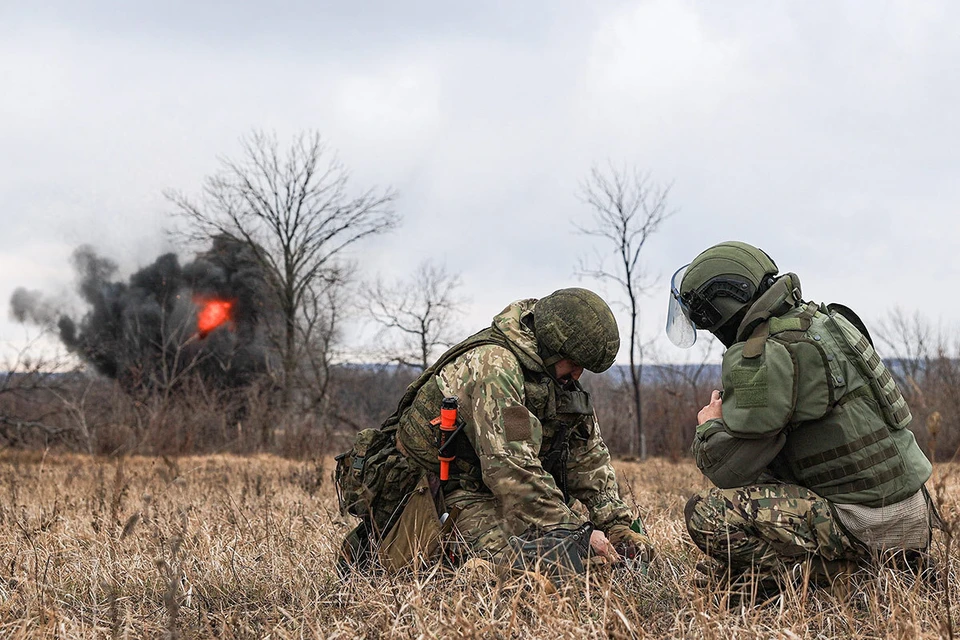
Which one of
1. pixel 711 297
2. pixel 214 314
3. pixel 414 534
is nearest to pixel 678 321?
pixel 711 297

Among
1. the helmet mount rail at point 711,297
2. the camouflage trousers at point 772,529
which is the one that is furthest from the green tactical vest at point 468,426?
the camouflage trousers at point 772,529

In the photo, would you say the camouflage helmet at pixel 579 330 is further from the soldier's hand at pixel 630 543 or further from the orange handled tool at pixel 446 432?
the soldier's hand at pixel 630 543

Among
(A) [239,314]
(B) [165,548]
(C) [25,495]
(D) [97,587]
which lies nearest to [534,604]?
(D) [97,587]

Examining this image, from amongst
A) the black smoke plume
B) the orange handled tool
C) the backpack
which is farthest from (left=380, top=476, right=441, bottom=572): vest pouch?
the black smoke plume

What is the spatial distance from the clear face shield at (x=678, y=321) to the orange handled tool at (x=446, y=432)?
1.18m

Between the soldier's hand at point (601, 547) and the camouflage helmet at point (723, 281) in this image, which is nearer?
the camouflage helmet at point (723, 281)

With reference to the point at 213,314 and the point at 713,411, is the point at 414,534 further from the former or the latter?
the point at 213,314

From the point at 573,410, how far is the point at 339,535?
1972 mm

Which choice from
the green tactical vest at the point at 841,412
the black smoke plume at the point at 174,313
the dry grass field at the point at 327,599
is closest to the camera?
the dry grass field at the point at 327,599

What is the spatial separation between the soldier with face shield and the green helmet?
474mm

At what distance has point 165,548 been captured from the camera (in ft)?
16.4

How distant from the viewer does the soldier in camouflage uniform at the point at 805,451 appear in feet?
11.2

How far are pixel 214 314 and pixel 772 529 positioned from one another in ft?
94.2

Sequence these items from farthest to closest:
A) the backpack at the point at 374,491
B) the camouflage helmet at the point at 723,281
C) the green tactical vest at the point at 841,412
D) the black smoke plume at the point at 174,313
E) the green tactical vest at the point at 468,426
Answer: the black smoke plume at the point at 174,313, the backpack at the point at 374,491, the green tactical vest at the point at 468,426, the camouflage helmet at the point at 723,281, the green tactical vest at the point at 841,412
